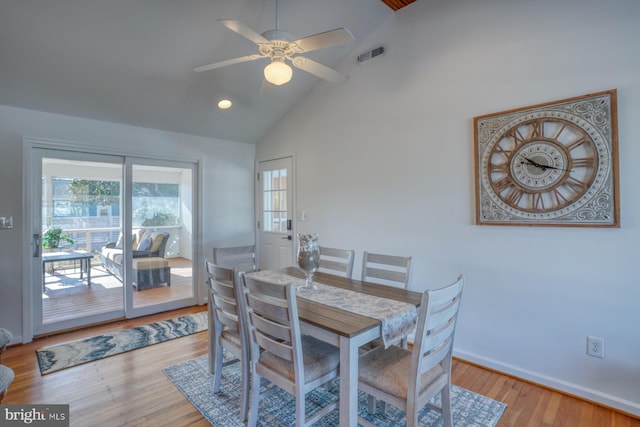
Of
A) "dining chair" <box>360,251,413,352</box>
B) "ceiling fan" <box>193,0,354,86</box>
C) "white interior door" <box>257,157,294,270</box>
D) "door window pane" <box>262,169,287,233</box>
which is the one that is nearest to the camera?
"ceiling fan" <box>193,0,354,86</box>

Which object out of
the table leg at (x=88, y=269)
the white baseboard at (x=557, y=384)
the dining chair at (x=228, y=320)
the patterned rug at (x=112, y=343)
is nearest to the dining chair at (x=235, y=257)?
the dining chair at (x=228, y=320)

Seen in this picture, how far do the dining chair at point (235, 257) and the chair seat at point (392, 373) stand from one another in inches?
57.9

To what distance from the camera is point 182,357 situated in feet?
9.27

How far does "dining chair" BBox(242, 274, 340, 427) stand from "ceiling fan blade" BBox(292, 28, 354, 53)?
1.46 metres

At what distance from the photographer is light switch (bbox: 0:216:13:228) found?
9.75ft

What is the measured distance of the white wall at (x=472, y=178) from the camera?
2057 mm

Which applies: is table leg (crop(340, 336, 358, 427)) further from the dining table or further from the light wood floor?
the light wood floor

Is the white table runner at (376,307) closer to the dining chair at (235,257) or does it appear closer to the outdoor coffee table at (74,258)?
the dining chair at (235,257)

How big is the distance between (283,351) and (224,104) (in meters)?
3.10

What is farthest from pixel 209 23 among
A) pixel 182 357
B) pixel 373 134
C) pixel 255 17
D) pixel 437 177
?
pixel 182 357

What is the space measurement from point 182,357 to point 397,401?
208 centimetres

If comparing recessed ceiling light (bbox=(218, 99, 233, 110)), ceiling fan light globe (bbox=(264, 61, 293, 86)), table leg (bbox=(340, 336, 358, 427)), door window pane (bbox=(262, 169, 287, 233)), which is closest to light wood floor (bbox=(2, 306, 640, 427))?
table leg (bbox=(340, 336, 358, 427))

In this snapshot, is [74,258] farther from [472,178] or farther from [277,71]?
[472,178]

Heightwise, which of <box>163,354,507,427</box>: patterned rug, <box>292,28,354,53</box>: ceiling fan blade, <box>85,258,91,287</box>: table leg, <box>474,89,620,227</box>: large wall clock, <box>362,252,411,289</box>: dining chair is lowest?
<box>163,354,507,427</box>: patterned rug
